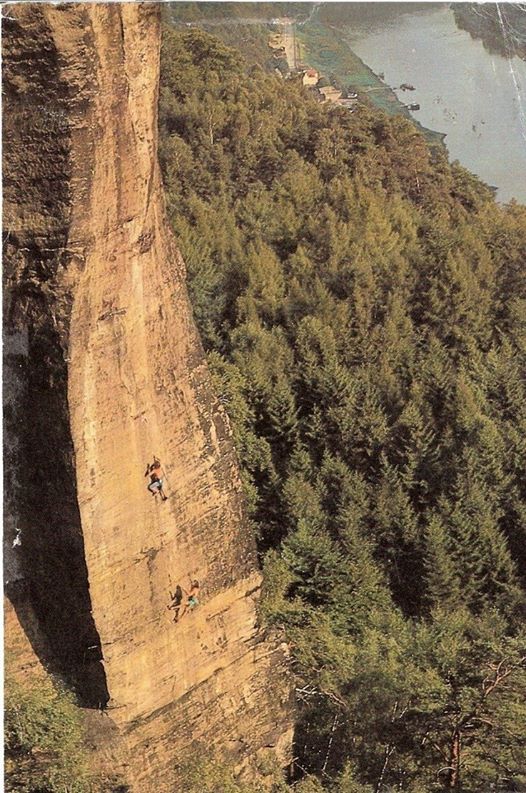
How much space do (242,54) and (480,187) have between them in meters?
7.95

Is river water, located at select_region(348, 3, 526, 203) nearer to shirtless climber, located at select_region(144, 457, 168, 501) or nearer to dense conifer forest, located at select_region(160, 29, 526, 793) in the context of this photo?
dense conifer forest, located at select_region(160, 29, 526, 793)

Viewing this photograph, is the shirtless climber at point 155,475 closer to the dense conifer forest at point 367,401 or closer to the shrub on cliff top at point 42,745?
the shrub on cliff top at point 42,745

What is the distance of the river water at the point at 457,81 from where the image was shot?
12398 mm

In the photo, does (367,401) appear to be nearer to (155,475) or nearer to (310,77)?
(155,475)

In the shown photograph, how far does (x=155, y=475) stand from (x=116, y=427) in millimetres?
729

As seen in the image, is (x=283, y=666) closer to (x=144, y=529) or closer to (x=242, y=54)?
(x=144, y=529)

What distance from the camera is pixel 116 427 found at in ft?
27.4

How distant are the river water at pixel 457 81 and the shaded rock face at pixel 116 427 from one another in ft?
14.6

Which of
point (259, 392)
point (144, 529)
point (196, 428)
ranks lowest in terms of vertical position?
point (259, 392)

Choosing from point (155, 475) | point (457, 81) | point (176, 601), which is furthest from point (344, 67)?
point (176, 601)

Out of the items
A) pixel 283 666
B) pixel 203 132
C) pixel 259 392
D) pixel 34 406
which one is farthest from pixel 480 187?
pixel 34 406

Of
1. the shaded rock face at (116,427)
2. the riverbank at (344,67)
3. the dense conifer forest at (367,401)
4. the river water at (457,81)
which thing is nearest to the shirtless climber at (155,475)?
the shaded rock face at (116,427)

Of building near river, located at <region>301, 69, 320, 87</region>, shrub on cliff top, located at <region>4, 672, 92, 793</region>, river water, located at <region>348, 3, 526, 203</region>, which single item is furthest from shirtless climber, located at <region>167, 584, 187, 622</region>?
building near river, located at <region>301, 69, 320, 87</region>

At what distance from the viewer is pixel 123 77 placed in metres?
7.09
